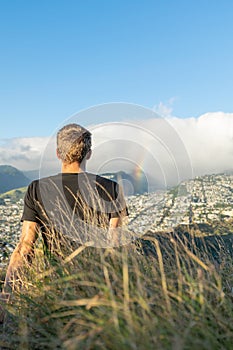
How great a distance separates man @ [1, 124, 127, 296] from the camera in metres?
3.86

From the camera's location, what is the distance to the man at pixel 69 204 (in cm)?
386

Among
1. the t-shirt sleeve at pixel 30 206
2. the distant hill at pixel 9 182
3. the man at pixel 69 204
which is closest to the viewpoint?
the man at pixel 69 204

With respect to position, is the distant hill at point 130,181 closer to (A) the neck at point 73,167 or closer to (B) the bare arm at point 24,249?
(A) the neck at point 73,167

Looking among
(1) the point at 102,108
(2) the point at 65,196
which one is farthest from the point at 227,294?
(1) the point at 102,108

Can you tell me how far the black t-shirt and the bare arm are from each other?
0.07 metres

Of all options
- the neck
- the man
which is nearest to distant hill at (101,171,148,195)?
the man

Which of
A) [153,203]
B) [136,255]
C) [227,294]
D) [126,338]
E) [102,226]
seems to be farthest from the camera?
[153,203]

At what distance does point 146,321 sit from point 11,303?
68.4 inches

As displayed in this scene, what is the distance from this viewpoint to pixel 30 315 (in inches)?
117

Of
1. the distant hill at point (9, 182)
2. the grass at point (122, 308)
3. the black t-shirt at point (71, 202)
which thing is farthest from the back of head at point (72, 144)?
the distant hill at point (9, 182)

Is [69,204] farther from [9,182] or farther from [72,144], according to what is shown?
[9,182]

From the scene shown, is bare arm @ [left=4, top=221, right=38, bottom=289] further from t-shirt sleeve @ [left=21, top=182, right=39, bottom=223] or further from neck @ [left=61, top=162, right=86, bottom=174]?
neck @ [left=61, top=162, right=86, bottom=174]

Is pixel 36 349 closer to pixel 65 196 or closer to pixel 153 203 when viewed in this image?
pixel 65 196

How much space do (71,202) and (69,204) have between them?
0.09 feet
